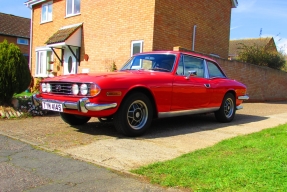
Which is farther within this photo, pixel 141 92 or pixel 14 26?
pixel 14 26

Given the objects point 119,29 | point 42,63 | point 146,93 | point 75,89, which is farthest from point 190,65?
point 42,63

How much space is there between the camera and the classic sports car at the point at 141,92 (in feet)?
15.2

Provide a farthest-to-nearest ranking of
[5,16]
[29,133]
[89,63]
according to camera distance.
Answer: [5,16] → [89,63] → [29,133]

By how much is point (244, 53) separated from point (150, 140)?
15.4 m

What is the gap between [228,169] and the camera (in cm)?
338

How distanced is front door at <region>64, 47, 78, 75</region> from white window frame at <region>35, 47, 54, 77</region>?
1.57 meters

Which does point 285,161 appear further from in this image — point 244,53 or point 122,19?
point 244,53

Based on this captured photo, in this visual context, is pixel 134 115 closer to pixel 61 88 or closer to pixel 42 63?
pixel 61 88

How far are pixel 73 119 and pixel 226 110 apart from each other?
12.4 ft

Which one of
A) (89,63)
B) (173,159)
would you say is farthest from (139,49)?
(173,159)

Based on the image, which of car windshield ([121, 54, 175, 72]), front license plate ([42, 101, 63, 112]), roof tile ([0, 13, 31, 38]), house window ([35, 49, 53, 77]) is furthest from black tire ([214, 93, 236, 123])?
roof tile ([0, 13, 31, 38])

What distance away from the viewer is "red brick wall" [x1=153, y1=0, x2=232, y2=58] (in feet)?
36.8

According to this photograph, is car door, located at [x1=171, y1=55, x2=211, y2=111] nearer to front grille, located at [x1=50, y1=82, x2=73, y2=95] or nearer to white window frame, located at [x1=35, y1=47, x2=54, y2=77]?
front grille, located at [x1=50, y1=82, x2=73, y2=95]

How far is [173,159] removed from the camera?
12.6 feet
